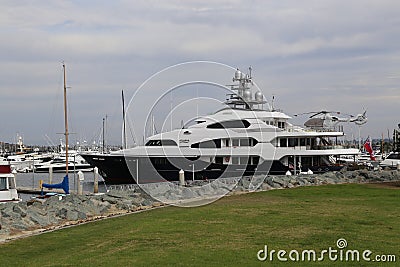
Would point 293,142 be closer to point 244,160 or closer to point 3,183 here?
point 244,160

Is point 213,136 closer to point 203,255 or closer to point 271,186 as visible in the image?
point 271,186

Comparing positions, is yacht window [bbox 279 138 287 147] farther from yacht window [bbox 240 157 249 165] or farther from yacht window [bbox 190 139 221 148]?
yacht window [bbox 190 139 221 148]


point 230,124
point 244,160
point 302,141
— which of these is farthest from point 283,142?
point 230,124

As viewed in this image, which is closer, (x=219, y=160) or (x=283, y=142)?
(x=219, y=160)

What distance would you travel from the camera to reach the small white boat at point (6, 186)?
942 inches

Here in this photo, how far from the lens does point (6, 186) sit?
2439cm

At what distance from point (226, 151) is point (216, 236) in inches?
1009

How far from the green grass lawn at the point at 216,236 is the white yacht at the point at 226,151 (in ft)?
62.8

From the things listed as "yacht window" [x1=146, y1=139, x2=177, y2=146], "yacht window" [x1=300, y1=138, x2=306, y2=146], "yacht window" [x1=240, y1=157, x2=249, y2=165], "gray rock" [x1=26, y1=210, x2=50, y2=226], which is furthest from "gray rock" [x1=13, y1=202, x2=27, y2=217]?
"yacht window" [x1=300, y1=138, x2=306, y2=146]

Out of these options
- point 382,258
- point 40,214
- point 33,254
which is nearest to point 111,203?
point 40,214

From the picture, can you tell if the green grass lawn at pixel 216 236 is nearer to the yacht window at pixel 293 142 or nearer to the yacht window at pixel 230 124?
the yacht window at pixel 230 124

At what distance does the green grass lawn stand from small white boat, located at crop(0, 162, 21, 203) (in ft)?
28.0

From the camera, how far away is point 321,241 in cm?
1190

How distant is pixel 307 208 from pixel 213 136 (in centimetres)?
2105
